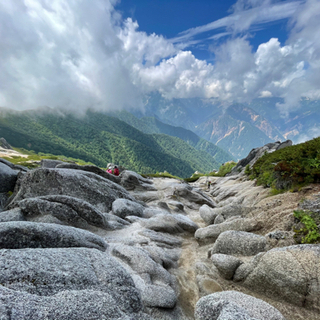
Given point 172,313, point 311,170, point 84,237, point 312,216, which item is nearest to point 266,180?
point 311,170

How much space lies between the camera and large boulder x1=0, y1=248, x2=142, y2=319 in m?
5.36

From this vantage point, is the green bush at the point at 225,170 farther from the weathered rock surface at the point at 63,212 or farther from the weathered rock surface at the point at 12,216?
the weathered rock surface at the point at 12,216

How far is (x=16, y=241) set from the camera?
321 inches

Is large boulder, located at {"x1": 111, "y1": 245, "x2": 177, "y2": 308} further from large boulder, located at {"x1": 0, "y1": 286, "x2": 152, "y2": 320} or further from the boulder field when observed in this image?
large boulder, located at {"x1": 0, "y1": 286, "x2": 152, "y2": 320}

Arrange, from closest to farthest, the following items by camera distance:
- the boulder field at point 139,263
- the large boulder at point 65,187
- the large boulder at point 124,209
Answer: the boulder field at point 139,263
the large boulder at point 65,187
the large boulder at point 124,209

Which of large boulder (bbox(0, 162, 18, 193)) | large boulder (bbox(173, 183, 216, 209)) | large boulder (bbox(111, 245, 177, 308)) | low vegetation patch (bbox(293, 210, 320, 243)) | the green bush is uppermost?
the green bush

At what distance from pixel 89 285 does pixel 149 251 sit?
6702 millimetres

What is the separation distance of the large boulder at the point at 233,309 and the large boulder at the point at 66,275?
9.10 ft

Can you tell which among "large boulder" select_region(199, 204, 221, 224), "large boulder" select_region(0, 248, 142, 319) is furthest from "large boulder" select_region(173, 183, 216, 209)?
"large boulder" select_region(0, 248, 142, 319)

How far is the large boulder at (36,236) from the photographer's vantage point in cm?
806

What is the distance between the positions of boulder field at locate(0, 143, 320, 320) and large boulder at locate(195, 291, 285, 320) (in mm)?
41

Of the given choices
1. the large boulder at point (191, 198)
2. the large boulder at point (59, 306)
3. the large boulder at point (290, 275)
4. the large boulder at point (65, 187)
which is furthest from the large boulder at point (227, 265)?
the large boulder at point (191, 198)

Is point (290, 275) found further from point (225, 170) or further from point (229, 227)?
point (225, 170)

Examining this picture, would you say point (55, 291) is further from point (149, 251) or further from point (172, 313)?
point (149, 251)
